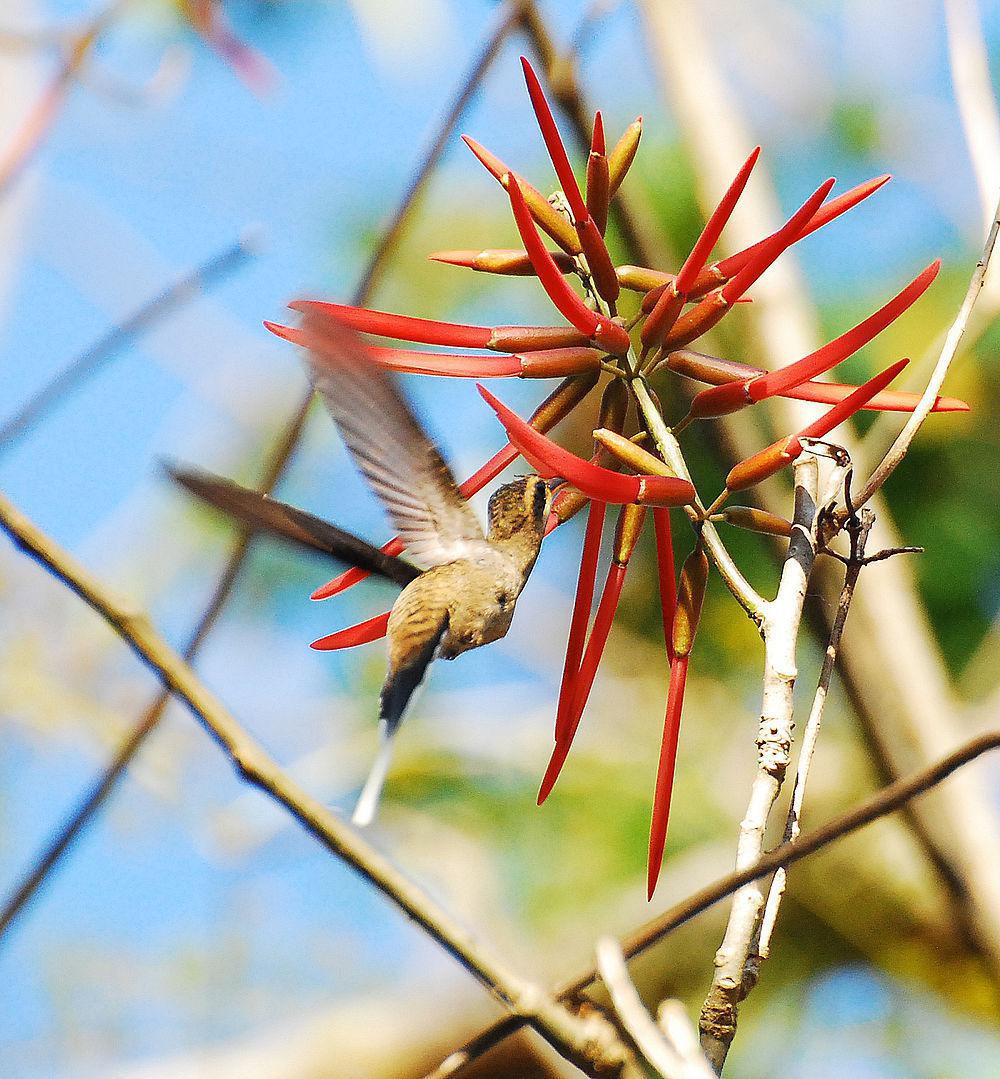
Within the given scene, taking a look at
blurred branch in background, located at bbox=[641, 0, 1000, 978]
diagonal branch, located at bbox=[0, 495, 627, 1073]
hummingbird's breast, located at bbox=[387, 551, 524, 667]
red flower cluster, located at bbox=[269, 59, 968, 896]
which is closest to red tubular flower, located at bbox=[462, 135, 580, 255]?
red flower cluster, located at bbox=[269, 59, 968, 896]

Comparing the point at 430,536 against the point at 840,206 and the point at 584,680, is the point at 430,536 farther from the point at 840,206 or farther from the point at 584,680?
the point at 840,206

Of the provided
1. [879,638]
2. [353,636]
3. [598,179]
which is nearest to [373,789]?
[353,636]

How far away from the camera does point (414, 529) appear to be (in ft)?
2.54

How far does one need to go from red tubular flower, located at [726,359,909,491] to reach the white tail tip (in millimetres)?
217

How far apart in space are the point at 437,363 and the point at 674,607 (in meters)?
0.18

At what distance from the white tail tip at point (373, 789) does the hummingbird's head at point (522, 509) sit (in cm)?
16

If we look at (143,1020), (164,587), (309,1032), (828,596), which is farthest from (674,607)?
(164,587)

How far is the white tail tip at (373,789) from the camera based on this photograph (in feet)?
1.51

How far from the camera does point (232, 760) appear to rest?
0.38 metres

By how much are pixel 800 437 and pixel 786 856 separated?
0.27 m

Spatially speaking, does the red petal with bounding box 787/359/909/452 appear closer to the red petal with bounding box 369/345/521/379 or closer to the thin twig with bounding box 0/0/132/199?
the red petal with bounding box 369/345/521/379

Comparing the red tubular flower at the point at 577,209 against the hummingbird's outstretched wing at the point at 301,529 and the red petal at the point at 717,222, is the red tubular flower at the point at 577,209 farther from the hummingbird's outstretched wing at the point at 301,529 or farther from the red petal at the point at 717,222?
the hummingbird's outstretched wing at the point at 301,529

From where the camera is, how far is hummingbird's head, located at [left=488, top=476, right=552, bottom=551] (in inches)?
29.8

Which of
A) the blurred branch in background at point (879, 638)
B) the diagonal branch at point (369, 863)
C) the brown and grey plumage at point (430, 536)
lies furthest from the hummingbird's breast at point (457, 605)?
the blurred branch in background at point (879, 638)
